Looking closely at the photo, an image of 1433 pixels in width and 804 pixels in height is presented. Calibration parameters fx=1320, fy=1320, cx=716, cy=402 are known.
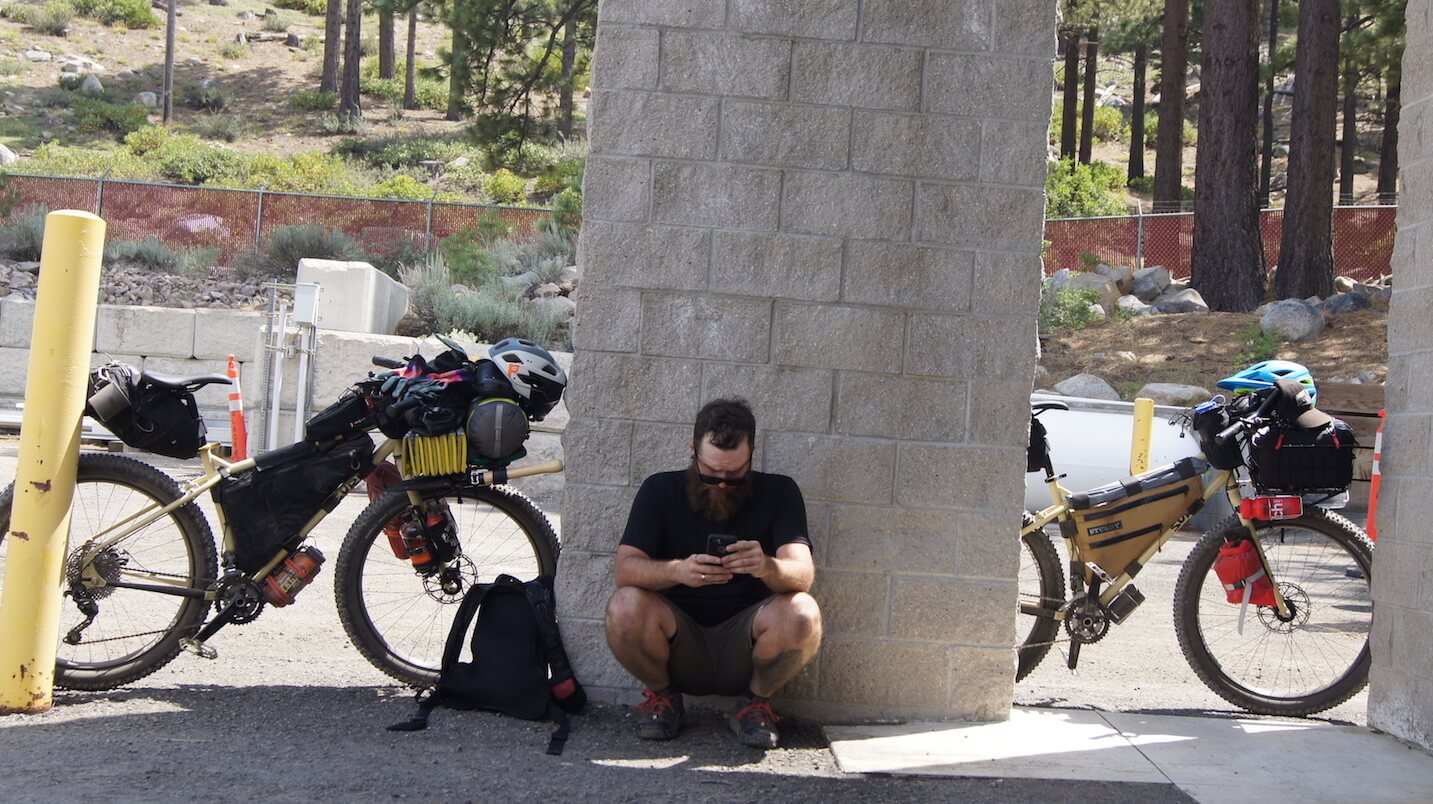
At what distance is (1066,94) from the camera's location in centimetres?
4091

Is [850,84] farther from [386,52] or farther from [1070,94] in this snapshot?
[386,52]

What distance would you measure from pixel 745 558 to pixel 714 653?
46 cm

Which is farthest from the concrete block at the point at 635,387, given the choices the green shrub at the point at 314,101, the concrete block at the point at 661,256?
the green shrub at the point at 314,101

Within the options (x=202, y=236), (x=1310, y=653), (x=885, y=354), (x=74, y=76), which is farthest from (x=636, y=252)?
(x=74, y=76)

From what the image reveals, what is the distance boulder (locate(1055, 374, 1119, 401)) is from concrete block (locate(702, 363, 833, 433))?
10.2 metres

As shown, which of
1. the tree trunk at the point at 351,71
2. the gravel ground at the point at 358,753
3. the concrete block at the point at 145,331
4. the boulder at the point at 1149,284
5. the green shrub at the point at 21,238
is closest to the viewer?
the gravel ground at the point at 358,753

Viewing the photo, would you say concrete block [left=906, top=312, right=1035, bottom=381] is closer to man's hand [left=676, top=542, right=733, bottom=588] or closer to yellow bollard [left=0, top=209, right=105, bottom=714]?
man's hand [left=676, top=542, right=733, bottom=588]

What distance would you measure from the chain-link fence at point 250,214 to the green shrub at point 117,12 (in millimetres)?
38550

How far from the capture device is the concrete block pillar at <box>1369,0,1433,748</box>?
5039 mm

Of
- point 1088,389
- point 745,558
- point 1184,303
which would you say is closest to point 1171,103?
point 1184,303

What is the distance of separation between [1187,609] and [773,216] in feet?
8.08

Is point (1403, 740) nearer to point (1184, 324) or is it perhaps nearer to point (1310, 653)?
point (1310, 653)

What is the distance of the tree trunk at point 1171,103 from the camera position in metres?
26.8

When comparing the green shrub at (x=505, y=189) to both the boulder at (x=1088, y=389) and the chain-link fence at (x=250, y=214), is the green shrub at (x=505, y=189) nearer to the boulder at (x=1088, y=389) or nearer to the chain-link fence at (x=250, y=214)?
the chain-link fence at (x=250, y=214)
